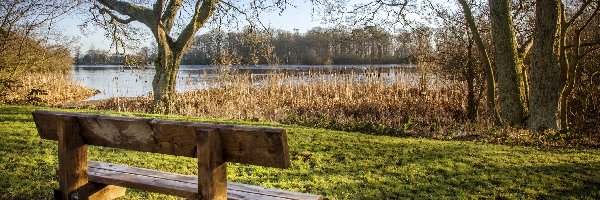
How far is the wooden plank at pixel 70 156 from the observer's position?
3211mm

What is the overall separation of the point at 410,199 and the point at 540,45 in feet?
21.0

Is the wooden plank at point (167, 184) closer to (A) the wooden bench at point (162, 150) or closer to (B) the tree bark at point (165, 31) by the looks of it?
(A) the wooden bench at point (162, 150)

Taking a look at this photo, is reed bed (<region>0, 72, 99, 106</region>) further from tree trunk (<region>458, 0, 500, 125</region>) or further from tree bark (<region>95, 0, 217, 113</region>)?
tree trunk (<region>458, 0, 500, 125</region>)

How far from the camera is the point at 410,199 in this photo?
15.1 ft

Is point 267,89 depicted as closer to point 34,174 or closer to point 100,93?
point 34,174

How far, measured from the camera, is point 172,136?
2.80 m

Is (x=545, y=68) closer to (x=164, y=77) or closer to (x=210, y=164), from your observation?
(x=210, y=164)

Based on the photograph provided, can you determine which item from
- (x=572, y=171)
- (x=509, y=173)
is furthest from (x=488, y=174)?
(x=572, y=171)

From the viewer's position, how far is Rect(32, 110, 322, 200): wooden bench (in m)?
2.53

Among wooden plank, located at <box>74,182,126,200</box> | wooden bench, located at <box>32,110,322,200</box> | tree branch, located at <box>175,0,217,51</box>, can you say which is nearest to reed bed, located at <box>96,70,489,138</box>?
tree branch, located at <box>175,0,217,51</box>

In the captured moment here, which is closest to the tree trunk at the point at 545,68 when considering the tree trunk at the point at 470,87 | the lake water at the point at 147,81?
the tree trunk at the point at 470,87

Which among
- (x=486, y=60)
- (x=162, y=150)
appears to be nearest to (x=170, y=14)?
(x=486, y=60)

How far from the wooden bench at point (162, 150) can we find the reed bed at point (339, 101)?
678 centimetres

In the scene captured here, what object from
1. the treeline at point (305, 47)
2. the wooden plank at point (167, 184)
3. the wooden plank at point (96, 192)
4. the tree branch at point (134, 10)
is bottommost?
the wooden plank at point (96, 192)
